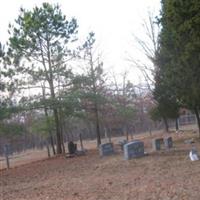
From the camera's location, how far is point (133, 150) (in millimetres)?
16531

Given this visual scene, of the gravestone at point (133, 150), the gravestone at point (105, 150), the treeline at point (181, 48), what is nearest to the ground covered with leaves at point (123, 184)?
the gravestone at point (133, 150)

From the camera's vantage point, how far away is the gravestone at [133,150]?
644 inches

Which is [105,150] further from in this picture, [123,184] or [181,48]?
[123,184]

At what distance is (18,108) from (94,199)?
14532mm

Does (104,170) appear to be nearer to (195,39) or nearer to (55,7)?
(195,39)

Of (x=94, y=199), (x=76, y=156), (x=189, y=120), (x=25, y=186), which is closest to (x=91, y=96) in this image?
(x=76, y=156)

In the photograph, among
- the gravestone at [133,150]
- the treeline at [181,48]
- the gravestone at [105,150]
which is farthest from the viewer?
the gravestone at [105,150]

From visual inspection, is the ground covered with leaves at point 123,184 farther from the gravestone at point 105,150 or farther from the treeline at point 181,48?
the gravestone at point 105,150

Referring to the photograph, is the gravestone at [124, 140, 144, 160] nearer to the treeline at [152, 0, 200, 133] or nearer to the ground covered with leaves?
the ground covered with leaves

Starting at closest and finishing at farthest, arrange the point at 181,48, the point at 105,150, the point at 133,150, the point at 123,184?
1. the point at 123,184
2. the point at 133,150
3. the point at 181,48
4. the point at 105,150

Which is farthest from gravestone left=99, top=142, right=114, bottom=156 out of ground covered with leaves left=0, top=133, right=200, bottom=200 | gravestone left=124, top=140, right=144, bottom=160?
ground covered with leaves left=0, top=133, right=200, bottom=200

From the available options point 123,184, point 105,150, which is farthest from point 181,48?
point 123,184

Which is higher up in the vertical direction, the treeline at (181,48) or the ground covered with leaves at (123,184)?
the treeline at (181,48)

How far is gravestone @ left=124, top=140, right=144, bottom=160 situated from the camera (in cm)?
1636
